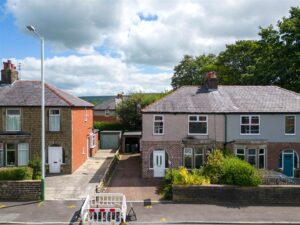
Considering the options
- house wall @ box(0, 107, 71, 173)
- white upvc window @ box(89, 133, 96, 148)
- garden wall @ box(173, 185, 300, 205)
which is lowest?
garden wall @ box(173, 185, 300, 205)

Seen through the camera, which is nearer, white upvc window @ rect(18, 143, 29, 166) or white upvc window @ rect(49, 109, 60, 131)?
white upvc window @ rect(18, 143, 29, 166)

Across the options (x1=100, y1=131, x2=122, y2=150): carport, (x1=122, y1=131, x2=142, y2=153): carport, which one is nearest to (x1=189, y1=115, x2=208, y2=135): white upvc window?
(x1=122, y1=131, x2=142, y2=153): carport

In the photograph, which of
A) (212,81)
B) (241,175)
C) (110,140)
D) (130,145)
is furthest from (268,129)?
(110,140)

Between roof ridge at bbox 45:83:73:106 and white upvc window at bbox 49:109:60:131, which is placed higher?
roof ridge at bbox 45:83:73:106

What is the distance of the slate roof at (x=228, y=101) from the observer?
92.1ft

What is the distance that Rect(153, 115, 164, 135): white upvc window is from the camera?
28125mm

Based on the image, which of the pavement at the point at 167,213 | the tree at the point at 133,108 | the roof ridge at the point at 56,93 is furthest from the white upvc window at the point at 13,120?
the tree at the point at 133,108

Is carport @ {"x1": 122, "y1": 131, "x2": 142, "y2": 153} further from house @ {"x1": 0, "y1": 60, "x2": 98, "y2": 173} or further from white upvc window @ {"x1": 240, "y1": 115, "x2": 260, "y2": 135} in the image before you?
white upvc window @ {"x1": 240, "y1": 115, "x2": 260, "y2": 135}

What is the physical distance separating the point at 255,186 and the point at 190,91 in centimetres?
1177

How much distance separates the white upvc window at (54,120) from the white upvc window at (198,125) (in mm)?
10949

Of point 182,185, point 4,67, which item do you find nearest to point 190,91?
point 182,185

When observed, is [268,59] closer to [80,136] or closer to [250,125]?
[250,125]

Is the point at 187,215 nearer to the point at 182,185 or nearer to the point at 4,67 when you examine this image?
the point at 182,185

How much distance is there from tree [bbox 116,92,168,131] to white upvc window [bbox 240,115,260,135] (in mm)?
22889
